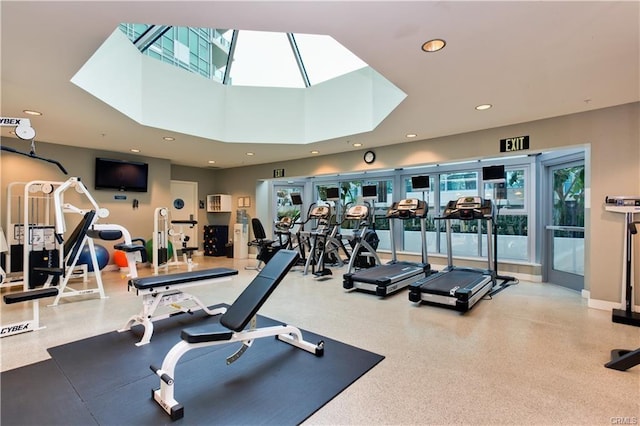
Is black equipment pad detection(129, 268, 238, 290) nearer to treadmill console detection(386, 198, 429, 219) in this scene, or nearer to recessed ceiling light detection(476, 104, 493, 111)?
treadmill console detection(386, 198, 429, 219)

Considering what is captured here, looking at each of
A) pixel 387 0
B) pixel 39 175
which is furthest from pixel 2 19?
pixel 39 175

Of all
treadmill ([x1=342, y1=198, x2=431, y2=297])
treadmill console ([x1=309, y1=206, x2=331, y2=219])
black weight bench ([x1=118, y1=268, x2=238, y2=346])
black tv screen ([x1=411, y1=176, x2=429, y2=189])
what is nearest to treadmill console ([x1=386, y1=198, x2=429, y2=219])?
treadmill ([x1=342, y1=198, x2=431, y2=297])

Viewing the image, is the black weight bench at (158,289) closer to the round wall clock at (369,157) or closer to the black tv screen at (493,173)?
the round wall clock at (369,157)

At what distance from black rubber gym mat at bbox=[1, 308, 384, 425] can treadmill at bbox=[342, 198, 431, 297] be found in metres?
1.79

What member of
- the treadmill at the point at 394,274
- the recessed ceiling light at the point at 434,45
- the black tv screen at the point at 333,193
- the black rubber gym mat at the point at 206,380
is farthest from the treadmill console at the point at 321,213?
the recessed ceiling light at the point at 434,45

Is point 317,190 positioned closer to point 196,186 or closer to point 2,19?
point 196,186

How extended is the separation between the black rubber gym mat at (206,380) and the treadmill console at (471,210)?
3.28 metres

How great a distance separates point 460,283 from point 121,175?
7.30 metres

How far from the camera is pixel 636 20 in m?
2.23

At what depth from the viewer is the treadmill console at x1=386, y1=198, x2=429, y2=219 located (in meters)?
5.56

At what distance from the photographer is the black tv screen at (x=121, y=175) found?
6.86m

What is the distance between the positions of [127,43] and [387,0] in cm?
410

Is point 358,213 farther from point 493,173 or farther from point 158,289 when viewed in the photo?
point 158,289

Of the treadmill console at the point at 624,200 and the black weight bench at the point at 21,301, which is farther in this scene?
the treadmill console at the point at 624,200
